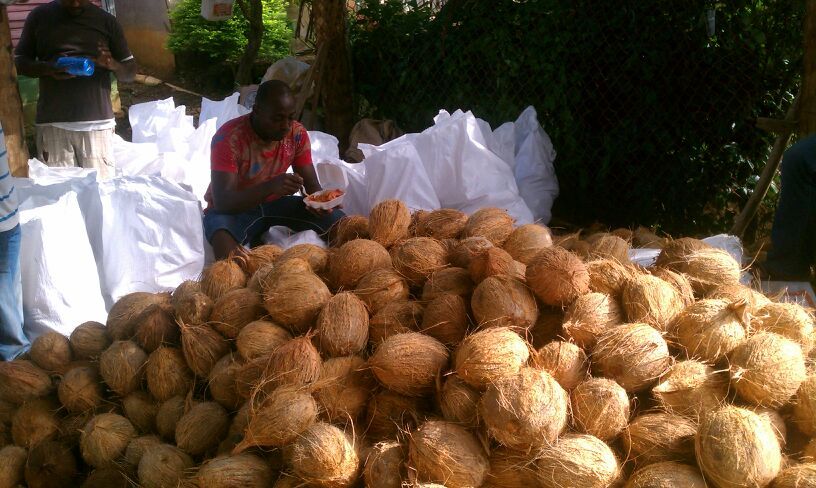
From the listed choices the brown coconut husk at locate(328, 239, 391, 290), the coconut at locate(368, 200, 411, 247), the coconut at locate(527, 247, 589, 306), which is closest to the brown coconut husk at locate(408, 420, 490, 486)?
the coconut at locate(527, 247, 589, 306)

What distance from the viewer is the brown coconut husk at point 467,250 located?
8.73 ft

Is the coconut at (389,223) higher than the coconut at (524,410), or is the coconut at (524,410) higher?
the coconut at (389,223)

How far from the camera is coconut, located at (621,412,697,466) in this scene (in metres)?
1.99

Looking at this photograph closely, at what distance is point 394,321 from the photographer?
2463mm

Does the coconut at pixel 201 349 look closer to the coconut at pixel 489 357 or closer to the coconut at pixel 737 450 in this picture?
the coconut at pixel 489 357

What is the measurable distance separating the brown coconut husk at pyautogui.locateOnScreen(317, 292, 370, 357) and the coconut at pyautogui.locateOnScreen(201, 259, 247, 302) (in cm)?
55

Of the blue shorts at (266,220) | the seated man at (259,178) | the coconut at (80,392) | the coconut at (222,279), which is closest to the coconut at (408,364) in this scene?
the coconut at (222,279)

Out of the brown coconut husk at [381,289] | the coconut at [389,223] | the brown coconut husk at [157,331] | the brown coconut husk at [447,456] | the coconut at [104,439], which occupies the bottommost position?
the coconut at [104,439]

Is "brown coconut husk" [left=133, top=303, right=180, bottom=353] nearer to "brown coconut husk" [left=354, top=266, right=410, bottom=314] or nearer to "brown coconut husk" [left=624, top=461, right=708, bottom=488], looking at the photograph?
"brown coconut husk" [left=354, top=266, right=410, bottom=314]

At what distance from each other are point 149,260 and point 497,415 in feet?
9.02

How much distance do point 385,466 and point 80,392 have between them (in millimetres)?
1337

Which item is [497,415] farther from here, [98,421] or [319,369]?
[98,421]

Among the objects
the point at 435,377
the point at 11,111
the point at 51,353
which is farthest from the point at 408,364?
the point at 11,111

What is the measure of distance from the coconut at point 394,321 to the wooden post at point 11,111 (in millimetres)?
3096
